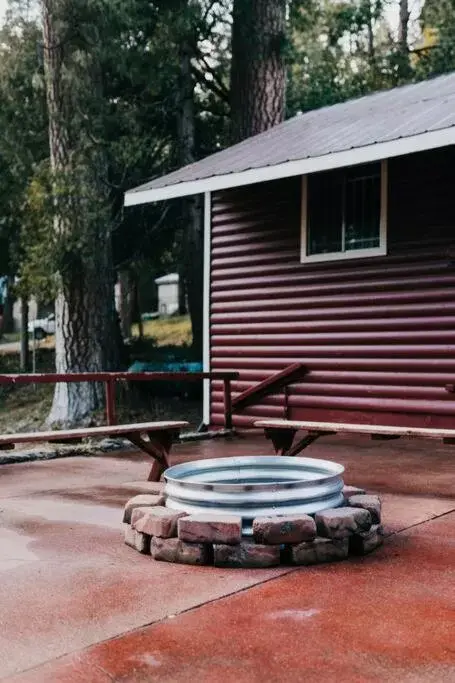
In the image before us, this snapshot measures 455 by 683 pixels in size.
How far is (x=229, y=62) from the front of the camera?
57.4 ft

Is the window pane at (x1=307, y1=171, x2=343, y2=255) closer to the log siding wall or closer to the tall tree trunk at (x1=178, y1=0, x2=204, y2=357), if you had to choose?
the log siding wall

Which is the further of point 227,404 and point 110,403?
point 227,404

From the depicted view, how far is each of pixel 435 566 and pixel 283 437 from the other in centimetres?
270

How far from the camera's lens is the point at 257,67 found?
15516 mm

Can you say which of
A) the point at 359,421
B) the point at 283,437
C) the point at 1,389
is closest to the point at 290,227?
the point at 359,421

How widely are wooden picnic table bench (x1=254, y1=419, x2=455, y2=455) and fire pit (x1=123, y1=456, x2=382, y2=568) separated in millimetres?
1224

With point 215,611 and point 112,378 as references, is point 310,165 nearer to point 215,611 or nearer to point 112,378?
point 112,378

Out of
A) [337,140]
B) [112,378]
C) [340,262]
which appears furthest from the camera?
[340,262]

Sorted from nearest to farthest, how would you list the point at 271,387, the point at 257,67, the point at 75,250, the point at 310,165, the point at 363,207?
the point at 310,165 → the point at 363,207 → the point at 271,387 → the point at 75,250 → the point at 257,67

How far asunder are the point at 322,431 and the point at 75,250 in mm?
8668

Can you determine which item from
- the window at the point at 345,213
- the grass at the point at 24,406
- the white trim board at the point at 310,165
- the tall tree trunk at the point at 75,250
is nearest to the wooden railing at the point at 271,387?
the window at the point at 345,213

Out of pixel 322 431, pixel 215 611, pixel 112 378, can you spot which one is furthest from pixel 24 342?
pixel 215 611

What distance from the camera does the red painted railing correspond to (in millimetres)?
7488

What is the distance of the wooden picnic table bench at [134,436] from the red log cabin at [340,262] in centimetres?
359
